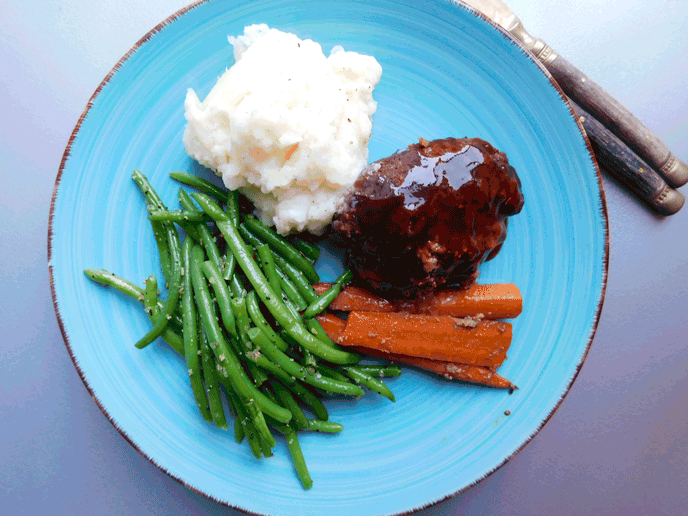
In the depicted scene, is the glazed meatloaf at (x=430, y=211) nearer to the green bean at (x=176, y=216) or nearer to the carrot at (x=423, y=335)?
the carrot at (x=423, y=335)

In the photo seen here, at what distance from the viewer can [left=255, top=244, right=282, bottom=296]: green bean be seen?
2.81 metres

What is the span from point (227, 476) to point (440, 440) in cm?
157

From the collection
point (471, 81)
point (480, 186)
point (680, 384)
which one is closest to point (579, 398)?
point (680, 384)

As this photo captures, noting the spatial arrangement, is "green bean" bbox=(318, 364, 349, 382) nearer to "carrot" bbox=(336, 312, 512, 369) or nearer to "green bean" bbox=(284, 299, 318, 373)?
"green bean" bbox=(284, 299, 318, 373)

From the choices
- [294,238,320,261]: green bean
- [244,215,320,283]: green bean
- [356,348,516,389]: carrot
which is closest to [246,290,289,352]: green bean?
[244,215,320,283]: green bean

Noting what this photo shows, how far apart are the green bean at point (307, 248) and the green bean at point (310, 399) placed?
90 cm

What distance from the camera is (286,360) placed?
2.76 m

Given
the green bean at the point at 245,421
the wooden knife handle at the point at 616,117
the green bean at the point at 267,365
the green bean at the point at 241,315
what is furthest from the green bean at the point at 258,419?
the wooden knife handle at the point at 616,117

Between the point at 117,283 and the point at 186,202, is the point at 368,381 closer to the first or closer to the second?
the point at 186,202

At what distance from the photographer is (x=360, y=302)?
2.95 metres

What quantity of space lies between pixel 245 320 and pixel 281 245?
1.93 ft

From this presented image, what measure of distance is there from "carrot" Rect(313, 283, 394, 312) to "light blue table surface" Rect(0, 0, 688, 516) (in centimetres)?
185

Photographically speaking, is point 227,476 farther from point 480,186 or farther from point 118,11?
point 118,11

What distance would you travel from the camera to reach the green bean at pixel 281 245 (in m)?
2.94
